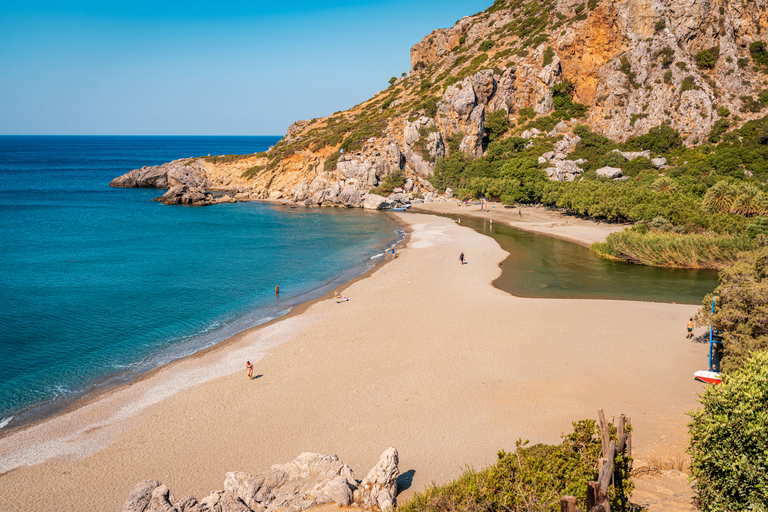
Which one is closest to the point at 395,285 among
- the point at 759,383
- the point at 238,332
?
the point at 238,332

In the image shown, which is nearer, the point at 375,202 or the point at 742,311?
the point at 742,311

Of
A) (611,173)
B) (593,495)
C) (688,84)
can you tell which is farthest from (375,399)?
(688,84)

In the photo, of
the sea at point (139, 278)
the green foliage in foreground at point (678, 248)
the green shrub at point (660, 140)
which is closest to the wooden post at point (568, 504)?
the sea at point (139, 278)

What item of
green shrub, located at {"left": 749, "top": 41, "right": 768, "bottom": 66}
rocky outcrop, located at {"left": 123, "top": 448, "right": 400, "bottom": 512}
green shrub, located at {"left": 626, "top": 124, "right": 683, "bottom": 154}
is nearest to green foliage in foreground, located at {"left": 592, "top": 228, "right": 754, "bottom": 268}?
rocky outcrop, located at {"left": 123, "top": 448, "right": 400, "bottom": 512}

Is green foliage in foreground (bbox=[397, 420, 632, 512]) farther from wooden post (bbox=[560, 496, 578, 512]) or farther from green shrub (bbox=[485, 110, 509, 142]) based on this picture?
green shrub (bbox=[485, 110, 509, 142])

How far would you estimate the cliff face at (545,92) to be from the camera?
255 ft

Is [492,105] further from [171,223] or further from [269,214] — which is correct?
[171,223]

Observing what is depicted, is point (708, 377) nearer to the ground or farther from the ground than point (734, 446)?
nearer to the ground

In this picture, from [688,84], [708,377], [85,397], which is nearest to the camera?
[708,377]

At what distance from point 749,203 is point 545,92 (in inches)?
2177

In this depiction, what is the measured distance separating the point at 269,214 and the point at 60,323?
1871 inches

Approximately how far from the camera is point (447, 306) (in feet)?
96.0

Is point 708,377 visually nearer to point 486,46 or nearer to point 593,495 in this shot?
point 593,495

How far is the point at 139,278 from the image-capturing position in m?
37.8
